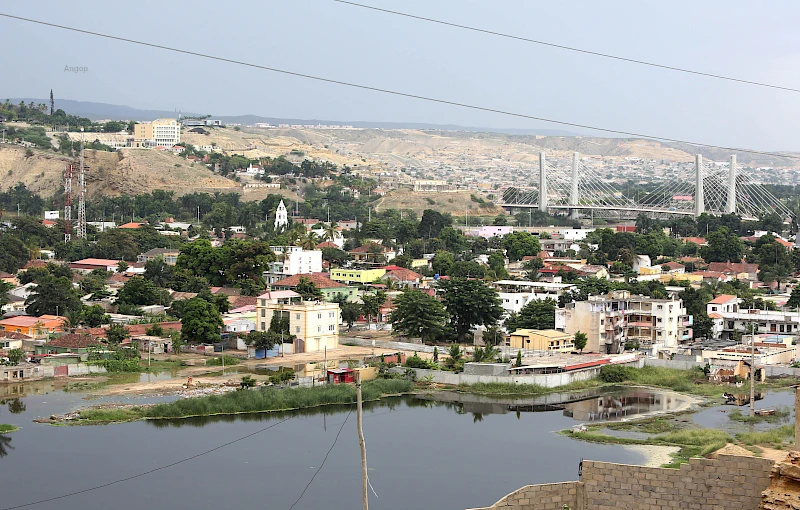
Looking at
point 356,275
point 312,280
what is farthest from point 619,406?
point 356,275

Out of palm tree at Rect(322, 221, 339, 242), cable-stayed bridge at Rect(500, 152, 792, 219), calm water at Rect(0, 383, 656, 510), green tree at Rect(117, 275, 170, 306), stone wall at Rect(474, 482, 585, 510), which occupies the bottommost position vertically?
calm water at Rect(0, 383, 656, 510)

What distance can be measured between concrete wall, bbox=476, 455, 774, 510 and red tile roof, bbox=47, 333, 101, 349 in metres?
14.8

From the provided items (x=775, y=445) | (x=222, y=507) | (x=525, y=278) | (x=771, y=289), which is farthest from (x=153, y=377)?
(x=771, y=289)

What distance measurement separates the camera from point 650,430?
1479 cm

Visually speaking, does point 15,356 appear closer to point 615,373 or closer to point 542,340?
point 542,340

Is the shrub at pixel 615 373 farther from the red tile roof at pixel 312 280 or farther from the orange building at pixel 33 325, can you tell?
the orange building at pixel 33 325

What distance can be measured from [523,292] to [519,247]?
32.8ft

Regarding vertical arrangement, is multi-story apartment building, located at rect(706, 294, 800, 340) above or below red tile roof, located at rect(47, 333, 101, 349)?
above

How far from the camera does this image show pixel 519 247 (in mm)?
35406

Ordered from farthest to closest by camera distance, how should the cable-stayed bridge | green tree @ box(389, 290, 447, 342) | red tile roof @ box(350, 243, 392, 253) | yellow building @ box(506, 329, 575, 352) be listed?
the cable-stayed bridge < red tile roof @ box(350, 243, 392, 253) < green tree @ box(389, 290, 447, 342) < yellow building @ box(506, 329, 575, 352)

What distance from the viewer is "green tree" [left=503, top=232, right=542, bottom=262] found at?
35375 millimetres

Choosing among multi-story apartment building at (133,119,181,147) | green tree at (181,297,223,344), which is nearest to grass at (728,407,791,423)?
green tree at (181,297,223,344)

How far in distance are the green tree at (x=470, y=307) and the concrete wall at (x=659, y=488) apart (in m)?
15.6

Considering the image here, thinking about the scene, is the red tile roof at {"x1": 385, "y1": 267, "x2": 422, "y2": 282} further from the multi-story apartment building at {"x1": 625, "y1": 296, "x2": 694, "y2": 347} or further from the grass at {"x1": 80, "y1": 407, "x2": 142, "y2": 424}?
the grass at {"x1": 80, "y1": 407, "x2": 142, "y2": 424}
